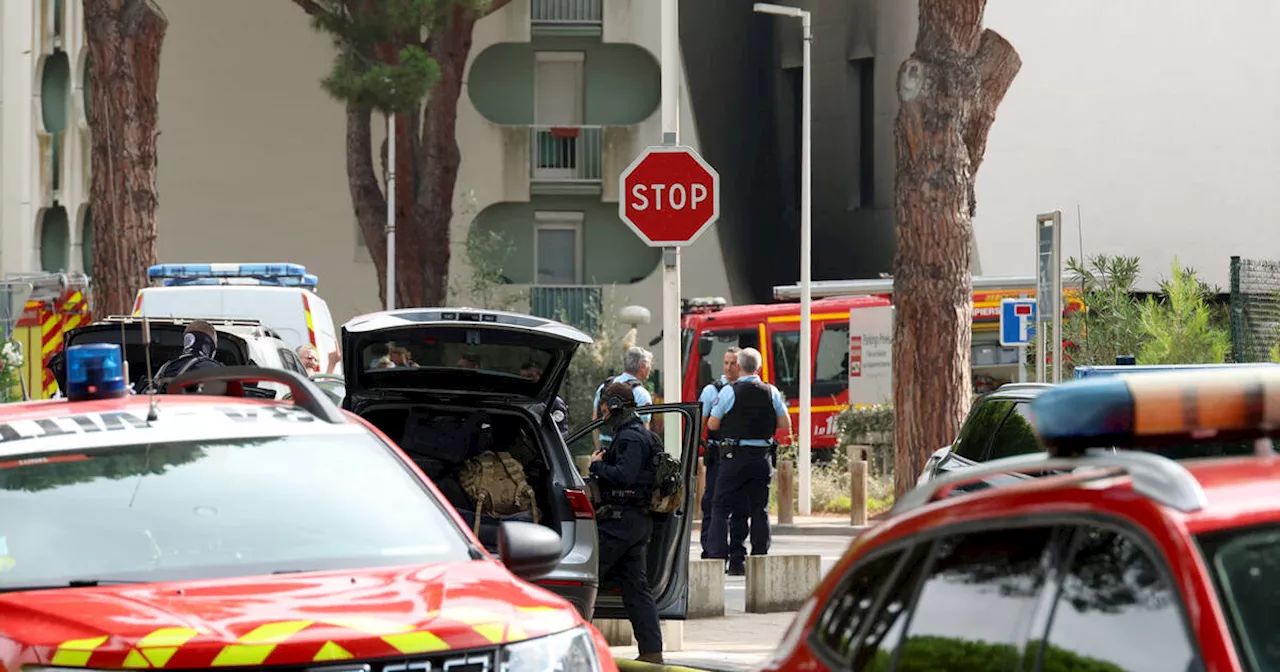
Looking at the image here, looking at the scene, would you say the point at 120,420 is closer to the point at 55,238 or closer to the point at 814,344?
the point at 814,344

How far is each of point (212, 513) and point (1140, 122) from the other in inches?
1564

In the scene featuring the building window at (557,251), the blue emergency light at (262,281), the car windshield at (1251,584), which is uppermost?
the building window at (557,251)

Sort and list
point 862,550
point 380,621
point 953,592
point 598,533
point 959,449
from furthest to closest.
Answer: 1. point 959,449
2. point 598,533
3. point 380,621
4. point 862,550
5. point 953,592

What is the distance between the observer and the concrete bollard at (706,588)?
13.2 m

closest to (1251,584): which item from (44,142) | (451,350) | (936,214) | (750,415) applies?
(451,350)

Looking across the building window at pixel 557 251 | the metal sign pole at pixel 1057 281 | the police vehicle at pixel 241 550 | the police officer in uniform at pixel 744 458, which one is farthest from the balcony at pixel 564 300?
the police vehicle at pixel 241 550

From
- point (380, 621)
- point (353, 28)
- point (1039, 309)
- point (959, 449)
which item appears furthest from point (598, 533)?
point (353, 28)

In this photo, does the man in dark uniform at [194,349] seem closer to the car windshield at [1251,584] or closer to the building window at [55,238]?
→ the car windshield at [1251,584]

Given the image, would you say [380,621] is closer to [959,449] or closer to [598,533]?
[598,533]

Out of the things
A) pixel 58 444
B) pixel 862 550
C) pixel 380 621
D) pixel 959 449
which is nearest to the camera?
pixel 862 550

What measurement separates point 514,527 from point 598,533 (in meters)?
4.18

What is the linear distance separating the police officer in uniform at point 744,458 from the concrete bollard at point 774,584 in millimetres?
2335

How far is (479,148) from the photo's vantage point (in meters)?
44.5

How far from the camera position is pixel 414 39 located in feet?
116
